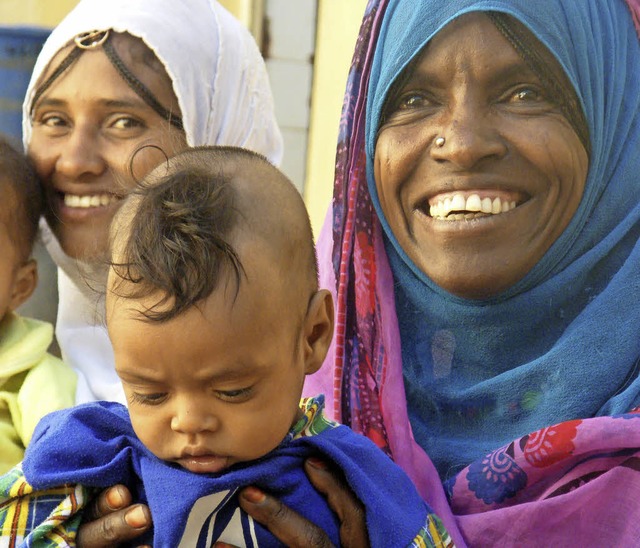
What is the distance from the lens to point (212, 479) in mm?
1938

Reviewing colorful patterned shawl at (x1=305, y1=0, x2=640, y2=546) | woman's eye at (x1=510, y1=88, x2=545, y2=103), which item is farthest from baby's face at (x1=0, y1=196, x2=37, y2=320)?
woman's eye at (x1=510, y1=88, x2=545, y2=103)

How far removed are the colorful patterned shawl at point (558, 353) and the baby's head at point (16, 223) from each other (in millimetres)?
855

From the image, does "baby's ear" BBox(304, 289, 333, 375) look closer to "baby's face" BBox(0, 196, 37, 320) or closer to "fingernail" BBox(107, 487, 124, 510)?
"fingernail" BBox(107, 487, 124, 510)

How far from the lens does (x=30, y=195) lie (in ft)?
9.96

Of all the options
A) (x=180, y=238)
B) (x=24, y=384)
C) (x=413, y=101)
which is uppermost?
(x=413, y=101)

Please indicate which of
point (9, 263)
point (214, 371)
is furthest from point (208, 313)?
point (9, 263)

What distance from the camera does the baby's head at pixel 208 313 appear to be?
1856 millimetres

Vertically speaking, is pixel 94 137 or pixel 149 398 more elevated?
pixel 94 137

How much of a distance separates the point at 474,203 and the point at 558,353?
15.0 inches

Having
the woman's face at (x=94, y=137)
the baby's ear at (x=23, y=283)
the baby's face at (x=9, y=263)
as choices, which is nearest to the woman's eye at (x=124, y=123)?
the woman's face at (x=94, y=137)

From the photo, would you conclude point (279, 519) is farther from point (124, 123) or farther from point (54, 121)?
point (54, 121)

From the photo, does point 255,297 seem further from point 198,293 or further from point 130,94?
point 130,94

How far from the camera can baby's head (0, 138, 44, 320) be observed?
2951 mm

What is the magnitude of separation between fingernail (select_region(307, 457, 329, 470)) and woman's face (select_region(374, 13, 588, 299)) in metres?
0.59
